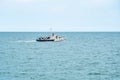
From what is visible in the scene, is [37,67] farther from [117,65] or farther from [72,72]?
[117,65]

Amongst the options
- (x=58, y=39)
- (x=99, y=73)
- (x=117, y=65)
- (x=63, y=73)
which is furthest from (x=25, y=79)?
(x=58, y=39)

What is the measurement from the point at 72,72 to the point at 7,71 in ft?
31.6

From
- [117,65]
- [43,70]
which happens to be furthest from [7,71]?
[117,65]

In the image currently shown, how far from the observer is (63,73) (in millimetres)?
57219

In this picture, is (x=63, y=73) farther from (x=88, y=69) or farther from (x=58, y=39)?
(x=58, y=39)

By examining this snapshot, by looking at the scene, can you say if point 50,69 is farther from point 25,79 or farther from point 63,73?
point 25,79

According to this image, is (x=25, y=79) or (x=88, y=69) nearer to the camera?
(x=25, y=79)

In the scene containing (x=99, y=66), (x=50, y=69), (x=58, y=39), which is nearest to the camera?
(x=50, y=69)

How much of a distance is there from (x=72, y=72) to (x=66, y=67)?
603 cm

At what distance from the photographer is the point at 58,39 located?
15950cm

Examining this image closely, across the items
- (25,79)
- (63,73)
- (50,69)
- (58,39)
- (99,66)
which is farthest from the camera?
(58,39)

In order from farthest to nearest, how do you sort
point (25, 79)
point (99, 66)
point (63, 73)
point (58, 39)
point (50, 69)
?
1. point (58, 39)
2. point (99, 66)
3. point (50, 69)
4. point (63, 73)
5. point (25, 79)

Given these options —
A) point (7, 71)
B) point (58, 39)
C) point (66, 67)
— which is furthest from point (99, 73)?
point (58, 39)

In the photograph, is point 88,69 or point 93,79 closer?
point 93,79
